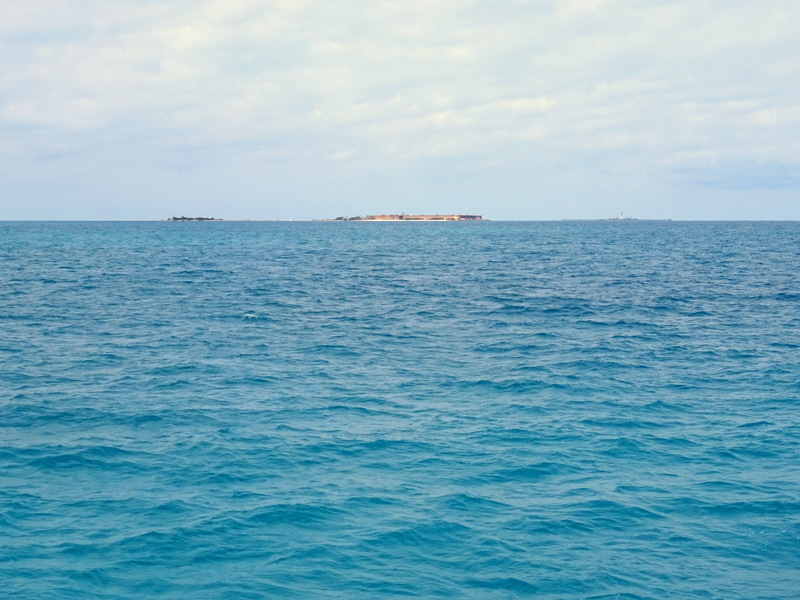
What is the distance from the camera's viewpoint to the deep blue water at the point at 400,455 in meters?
16.7

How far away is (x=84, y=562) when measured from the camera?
1675 centimetres

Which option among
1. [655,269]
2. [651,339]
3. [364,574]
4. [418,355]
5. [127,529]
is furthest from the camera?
[655,269]

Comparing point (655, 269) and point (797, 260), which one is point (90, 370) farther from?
point (797, 260)

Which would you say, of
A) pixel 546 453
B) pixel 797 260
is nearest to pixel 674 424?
pixel 546 453

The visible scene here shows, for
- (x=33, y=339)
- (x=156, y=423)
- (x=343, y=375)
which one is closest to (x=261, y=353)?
(x=343, y=375)

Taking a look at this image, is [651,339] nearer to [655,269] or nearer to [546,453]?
[546,453]

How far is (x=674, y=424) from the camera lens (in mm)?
26438

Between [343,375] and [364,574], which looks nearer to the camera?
[364,574]

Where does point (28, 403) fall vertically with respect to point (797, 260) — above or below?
below

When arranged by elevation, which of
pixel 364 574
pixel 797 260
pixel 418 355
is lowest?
pixel 364 574

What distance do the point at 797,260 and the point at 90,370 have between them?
97.6 metres

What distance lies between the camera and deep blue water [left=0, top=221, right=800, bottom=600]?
16.7 meters

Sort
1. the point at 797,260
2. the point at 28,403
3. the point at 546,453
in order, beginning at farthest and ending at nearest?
1. the point at 797,260
2. the point at 28,403
3. the point at 546,453

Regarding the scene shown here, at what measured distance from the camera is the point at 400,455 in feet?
77.0
